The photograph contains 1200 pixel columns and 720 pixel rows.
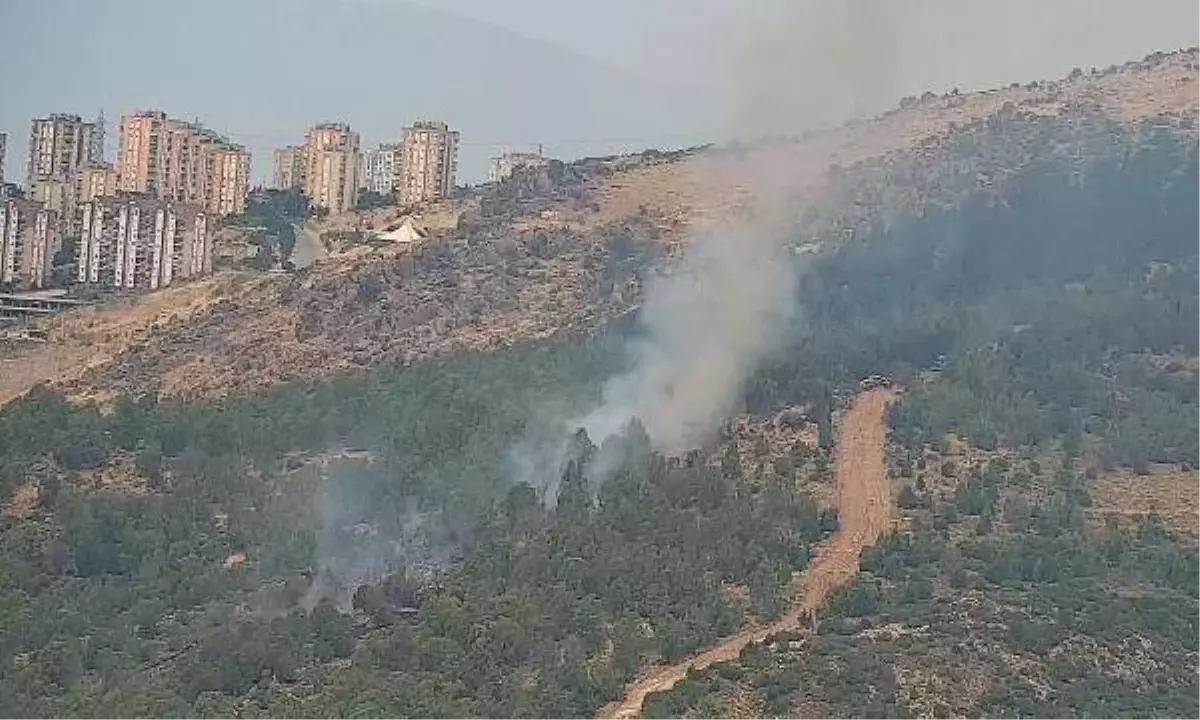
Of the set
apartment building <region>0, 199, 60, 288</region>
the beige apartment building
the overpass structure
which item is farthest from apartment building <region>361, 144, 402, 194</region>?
the overpass structure

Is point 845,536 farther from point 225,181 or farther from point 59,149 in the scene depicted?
point 59,149

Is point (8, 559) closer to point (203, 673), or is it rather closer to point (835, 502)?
point (203, 673)

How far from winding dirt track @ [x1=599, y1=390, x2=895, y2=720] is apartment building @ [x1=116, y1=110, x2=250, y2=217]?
4326cm

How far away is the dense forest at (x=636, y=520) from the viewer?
97.3 feet

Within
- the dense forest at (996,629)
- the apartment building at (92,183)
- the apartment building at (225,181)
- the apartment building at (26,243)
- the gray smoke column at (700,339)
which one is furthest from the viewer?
the apartment building at (92,183)

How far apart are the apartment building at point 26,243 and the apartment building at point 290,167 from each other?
14674 mm

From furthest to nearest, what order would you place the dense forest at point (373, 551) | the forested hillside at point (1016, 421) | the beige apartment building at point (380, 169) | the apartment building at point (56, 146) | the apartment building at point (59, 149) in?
the beige apartment building at point (380, 169) → the apartment building at point (56, 146) → the apartment building at point (59, 149) → the dense forest at point (373, 551) → the forested hillside at point (1016, 421)

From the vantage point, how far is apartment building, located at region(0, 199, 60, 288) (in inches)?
2741

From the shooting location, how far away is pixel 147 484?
4434 cm

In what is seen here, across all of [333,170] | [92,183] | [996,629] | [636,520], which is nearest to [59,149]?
[92,183]

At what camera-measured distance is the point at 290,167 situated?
8619 cm

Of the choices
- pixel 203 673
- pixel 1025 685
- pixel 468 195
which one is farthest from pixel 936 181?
pixel 203 673

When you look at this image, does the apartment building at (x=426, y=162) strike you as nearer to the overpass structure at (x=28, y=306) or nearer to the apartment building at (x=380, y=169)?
the apartment building at (x=380, y=169)

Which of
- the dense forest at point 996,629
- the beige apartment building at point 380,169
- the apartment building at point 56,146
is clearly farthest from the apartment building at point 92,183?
the dense forest at point 996,629
